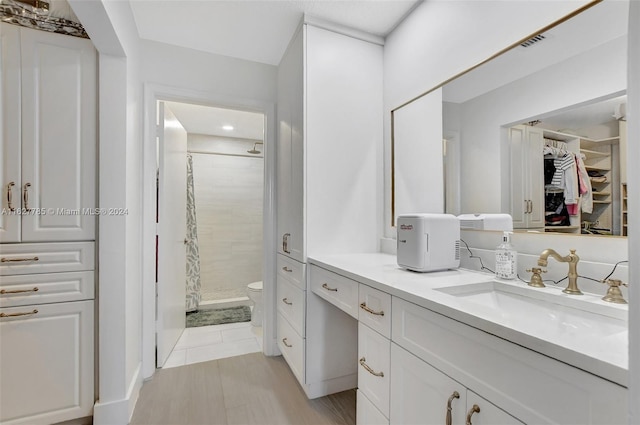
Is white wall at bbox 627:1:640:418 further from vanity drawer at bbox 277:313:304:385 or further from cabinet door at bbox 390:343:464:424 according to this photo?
vanity drawer at bbox 277:313:304:385

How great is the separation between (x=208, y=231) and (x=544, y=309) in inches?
148

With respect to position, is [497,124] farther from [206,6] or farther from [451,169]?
[206,6]

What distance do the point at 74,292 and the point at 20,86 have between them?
3.57 ft

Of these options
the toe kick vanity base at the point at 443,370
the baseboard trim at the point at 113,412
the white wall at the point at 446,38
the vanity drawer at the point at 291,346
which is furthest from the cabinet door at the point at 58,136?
the white wall at the point at 446,38

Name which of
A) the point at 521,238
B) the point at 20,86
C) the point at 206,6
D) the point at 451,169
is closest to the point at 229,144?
the point at 206,6

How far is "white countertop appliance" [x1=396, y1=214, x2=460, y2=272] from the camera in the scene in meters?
1.36

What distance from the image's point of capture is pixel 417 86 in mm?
1841

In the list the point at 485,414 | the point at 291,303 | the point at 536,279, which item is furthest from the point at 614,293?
the point at 291,303

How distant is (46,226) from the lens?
1.56 m

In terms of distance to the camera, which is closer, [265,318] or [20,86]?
[20,86]

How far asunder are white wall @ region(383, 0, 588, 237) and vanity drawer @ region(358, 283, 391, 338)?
82cm

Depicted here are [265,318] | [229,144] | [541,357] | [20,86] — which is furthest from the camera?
[229,144]

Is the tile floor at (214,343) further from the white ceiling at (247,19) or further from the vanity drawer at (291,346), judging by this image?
the white ceiling at (247,19)

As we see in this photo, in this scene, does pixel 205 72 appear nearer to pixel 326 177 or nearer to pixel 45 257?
pixel 326 177
